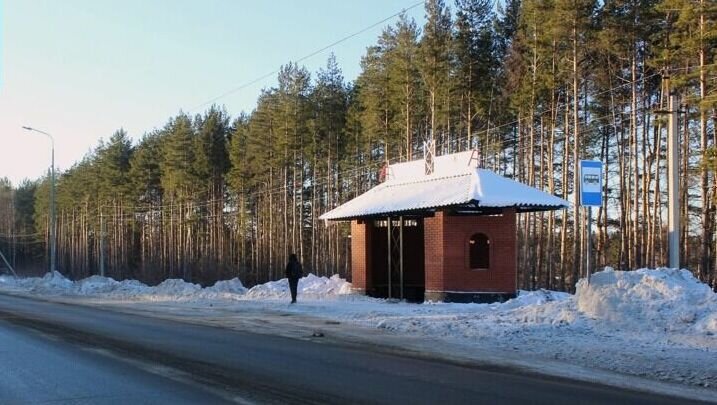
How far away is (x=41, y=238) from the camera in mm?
118000

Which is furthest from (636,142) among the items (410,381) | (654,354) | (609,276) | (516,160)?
(410,381)

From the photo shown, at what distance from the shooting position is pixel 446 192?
24250mm

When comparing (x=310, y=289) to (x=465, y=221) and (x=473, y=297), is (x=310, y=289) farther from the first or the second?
(x=465, y=221)

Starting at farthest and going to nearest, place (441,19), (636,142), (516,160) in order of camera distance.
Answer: (516,160) → (441,19) → (636,142)

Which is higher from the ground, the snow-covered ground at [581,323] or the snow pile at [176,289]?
the snow-covered ground at [581,323]

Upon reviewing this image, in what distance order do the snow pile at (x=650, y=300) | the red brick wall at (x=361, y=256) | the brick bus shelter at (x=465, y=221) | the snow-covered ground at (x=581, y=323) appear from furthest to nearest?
the red brick wall at (x=361, y=256)
the brick bus shelter at (x=465, y=221)
the snow pile at (x=650, y=300)
the snow-covered ground at (x=581, y=323)

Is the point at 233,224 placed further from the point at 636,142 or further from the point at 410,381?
the point at 410,381

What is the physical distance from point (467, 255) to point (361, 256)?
5.27 meters

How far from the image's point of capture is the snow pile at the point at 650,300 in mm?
15188

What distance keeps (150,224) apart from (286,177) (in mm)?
33134

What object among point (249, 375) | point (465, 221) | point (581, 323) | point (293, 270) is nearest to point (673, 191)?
point (581, 323)

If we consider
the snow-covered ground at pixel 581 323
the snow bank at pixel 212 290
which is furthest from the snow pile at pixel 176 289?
the snow-covered ground at pixel 581 323

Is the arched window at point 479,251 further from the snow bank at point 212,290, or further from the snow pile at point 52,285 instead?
the snow pile at point 52,285

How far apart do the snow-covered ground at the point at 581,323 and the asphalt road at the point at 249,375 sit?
172 centimetres
